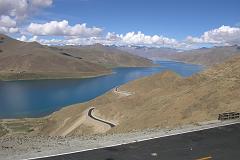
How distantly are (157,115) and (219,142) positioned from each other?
37912 mm

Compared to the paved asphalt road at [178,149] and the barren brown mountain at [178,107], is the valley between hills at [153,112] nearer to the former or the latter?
the barren brown mountain at [178,107]

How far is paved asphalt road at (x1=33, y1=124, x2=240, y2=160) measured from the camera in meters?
21.3

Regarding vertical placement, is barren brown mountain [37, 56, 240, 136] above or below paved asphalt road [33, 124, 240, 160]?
below

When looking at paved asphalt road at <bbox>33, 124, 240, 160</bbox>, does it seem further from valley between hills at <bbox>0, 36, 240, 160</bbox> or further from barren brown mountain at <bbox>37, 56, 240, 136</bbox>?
barren brown mountain at <bbox>37, 56, 240, 136</bbox>

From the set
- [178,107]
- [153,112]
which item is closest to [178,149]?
[178,107]

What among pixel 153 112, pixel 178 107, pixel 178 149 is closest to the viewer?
pixel 178 149

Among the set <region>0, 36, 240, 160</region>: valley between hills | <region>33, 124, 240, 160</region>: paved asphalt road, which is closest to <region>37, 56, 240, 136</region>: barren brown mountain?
<region>0, 36, 240, 160</region>: valley between hills

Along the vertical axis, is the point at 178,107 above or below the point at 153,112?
above

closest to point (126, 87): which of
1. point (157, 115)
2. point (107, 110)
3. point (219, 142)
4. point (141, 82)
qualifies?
point (141, 82)

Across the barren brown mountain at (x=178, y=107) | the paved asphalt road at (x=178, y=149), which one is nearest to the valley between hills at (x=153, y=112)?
the barren brown mountain at (x=178, y=107)

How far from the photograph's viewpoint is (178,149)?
23.2 m

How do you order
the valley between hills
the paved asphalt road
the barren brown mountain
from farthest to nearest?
the barren brown mountain → the valley between hills → the paved asphalt road

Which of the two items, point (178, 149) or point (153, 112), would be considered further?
point (153, 112)

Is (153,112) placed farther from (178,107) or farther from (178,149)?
(178,149)
